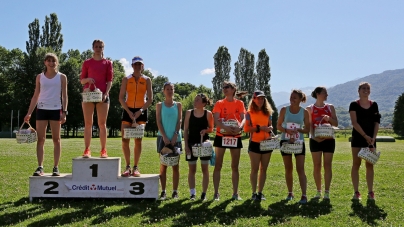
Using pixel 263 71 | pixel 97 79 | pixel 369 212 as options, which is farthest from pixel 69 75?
pixel 369 212

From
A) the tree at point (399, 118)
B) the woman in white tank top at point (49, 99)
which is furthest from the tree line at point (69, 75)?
the woman in white tank top at point (49, 99)

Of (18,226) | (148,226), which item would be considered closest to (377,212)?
(148,226)

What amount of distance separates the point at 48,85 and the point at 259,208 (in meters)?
4.55

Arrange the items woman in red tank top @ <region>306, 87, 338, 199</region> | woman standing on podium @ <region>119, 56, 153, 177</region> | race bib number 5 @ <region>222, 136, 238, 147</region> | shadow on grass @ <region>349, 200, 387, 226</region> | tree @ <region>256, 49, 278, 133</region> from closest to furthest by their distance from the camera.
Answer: shadow on grass @ <region>349, 200, 387, 226</region> < race bib number 5 @ <region>222, 136, 238, 147</region> < woman in red tank top @ <region>306, 87, 338, 199</region> < woman standing on podium @ <region>119, 56, 153, 177</region> < tree @ <region>256, 49, 278, 133</region>

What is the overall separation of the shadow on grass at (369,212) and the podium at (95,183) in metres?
3.67

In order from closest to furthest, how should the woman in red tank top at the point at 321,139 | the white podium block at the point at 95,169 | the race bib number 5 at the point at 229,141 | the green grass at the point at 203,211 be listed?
the green grass at the point at 203,211 < the race bib number 5 at the point at 229,141 < the white podium block at the point at 95,169 < the woman in red tank top at the point at 321,139

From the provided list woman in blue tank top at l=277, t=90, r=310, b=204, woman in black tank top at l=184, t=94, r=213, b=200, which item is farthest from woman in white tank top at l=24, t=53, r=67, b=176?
woman in blue tank top at l=277, t=90, r=310, b=204

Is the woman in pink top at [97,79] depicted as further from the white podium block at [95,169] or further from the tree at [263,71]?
the tree at [263,71]

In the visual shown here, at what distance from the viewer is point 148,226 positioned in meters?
5.52

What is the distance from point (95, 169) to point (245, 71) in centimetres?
6445

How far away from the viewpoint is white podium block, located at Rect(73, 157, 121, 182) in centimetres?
711

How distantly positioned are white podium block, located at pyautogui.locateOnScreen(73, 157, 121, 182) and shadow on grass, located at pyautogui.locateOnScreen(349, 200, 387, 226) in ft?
14.2

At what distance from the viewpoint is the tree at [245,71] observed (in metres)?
69.4

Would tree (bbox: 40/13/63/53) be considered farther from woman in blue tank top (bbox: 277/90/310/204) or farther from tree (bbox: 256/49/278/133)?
woman in blue tank top (bbox: 277/90/310/204)
